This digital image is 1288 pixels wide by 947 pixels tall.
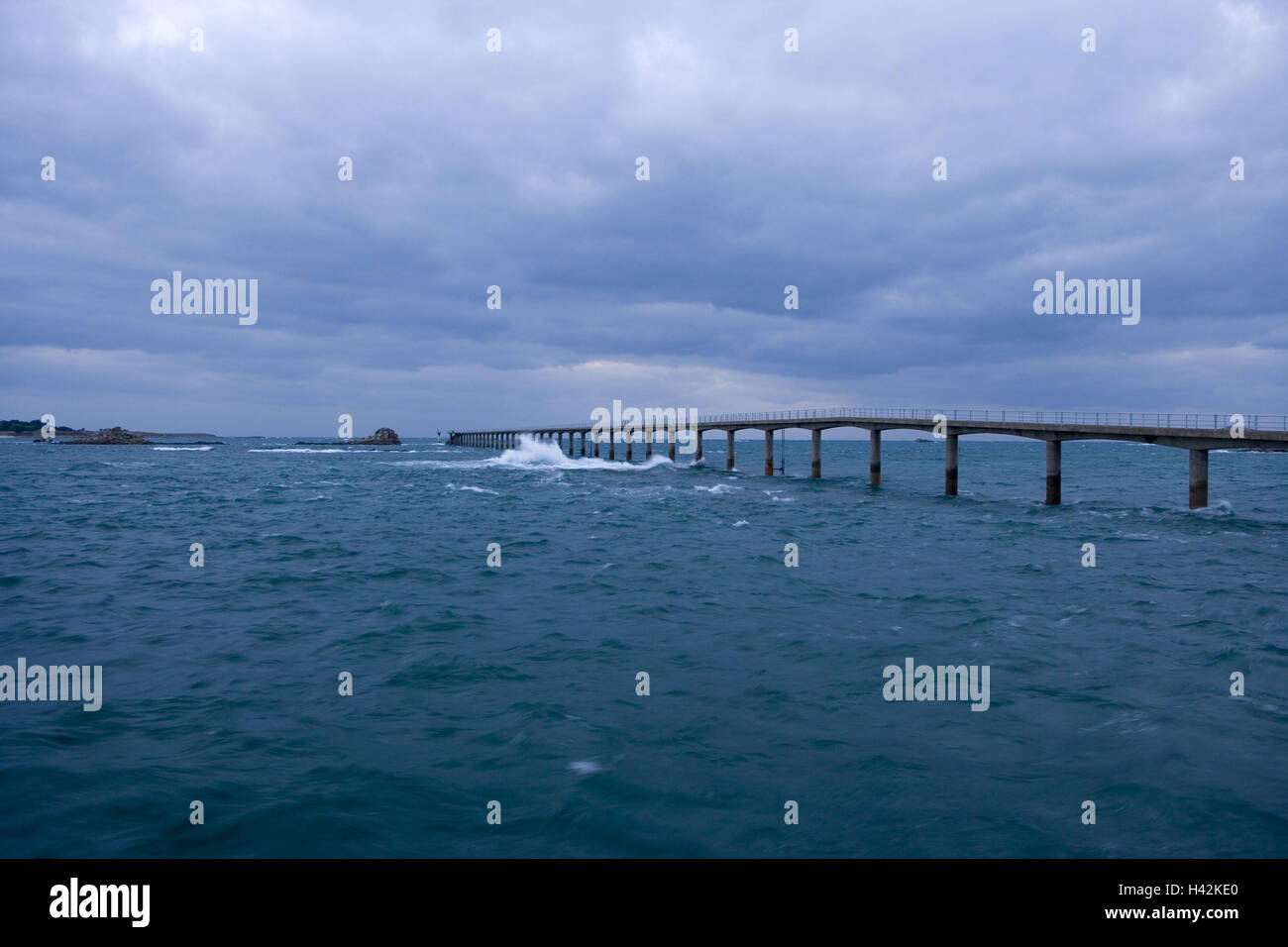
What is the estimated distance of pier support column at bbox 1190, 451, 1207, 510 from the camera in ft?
131

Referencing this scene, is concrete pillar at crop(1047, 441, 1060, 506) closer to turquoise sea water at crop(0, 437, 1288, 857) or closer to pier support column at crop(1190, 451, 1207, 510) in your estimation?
pier support column at crop(1190, 451, 1207, 510)

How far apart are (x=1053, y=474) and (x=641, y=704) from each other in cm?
4449

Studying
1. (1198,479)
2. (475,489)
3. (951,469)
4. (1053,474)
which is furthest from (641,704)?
(951,469)

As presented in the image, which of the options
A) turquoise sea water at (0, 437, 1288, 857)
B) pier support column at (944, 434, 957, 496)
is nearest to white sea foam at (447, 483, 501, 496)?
turquoise sea water at (0, 437, 1288, 857)

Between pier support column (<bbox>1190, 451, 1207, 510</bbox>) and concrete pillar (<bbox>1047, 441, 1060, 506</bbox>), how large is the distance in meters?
6.98

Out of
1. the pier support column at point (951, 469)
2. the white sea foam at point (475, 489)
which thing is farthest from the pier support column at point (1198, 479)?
the white sea foam at point (475, 489)

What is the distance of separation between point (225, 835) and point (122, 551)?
23.6m

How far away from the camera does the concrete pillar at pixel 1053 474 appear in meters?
46.2

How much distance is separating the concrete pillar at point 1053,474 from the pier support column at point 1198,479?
6981 millimetres

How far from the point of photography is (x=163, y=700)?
11258 millimetres

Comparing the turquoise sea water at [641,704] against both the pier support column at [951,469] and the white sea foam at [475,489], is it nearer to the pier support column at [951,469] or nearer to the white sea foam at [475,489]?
the pier support column at [951,469]

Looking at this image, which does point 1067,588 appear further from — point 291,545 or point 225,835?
point 291,545
